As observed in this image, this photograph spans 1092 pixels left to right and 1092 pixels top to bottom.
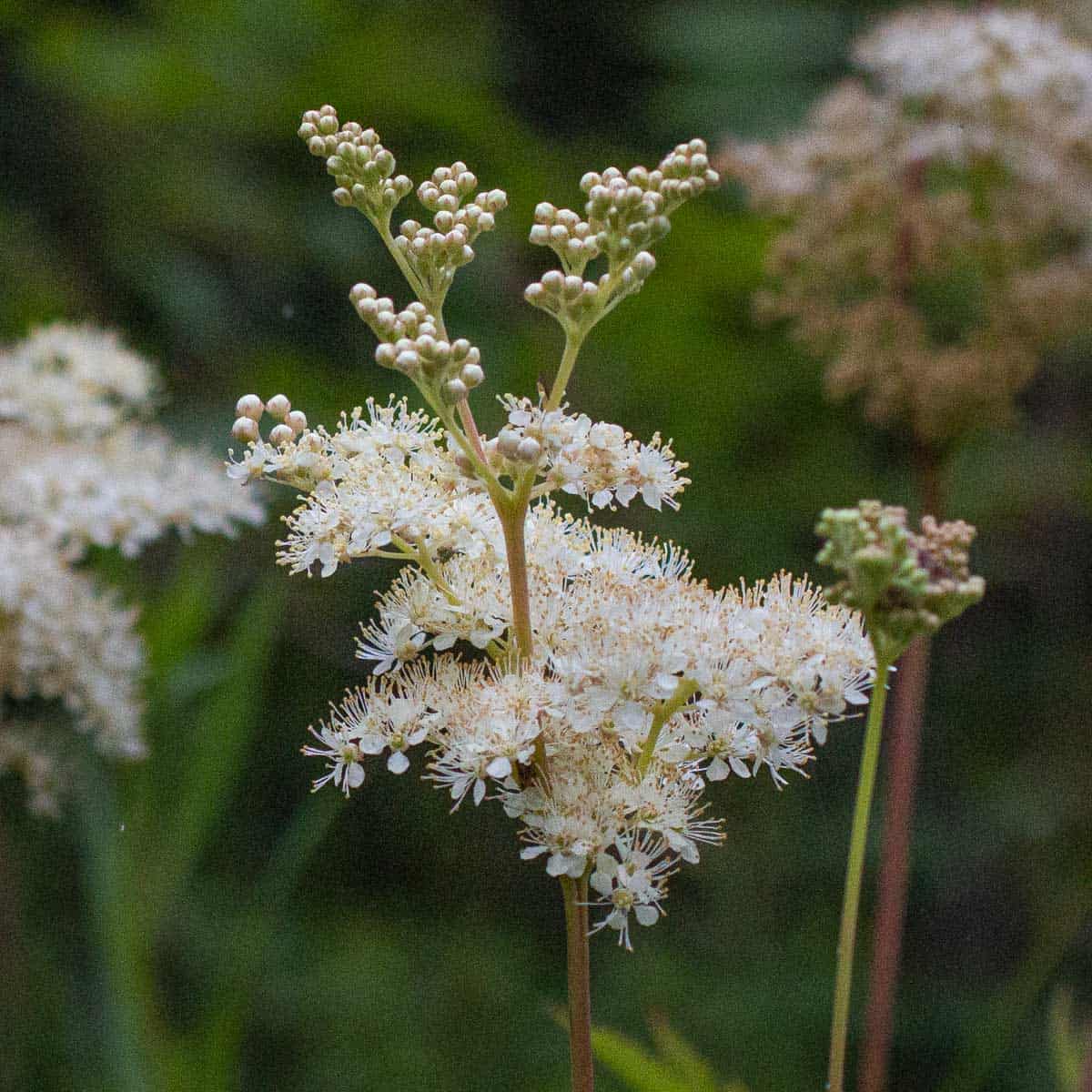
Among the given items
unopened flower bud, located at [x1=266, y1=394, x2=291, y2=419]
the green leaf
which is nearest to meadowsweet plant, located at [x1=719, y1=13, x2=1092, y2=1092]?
the green leaf

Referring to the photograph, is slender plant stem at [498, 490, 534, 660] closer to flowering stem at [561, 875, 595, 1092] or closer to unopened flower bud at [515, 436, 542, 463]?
unopened flower bud at [515, 436, 542, 463]

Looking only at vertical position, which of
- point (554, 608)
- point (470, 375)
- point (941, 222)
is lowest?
point (554, 608)

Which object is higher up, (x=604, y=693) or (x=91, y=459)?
(x=91, y=459)

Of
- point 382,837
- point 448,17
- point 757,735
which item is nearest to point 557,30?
point 448,17

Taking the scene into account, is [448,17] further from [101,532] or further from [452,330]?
[101,532]

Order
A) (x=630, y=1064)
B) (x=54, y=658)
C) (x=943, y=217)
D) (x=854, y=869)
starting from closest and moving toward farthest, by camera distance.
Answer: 1. (x=854, y=869)
2. (x=630, y=1064)
3. (x=54, y=658)
4. (x=943, y=217)

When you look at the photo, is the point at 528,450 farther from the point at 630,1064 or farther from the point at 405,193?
the point at 630,1064

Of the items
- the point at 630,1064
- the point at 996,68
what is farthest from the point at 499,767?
the point at 996,68
